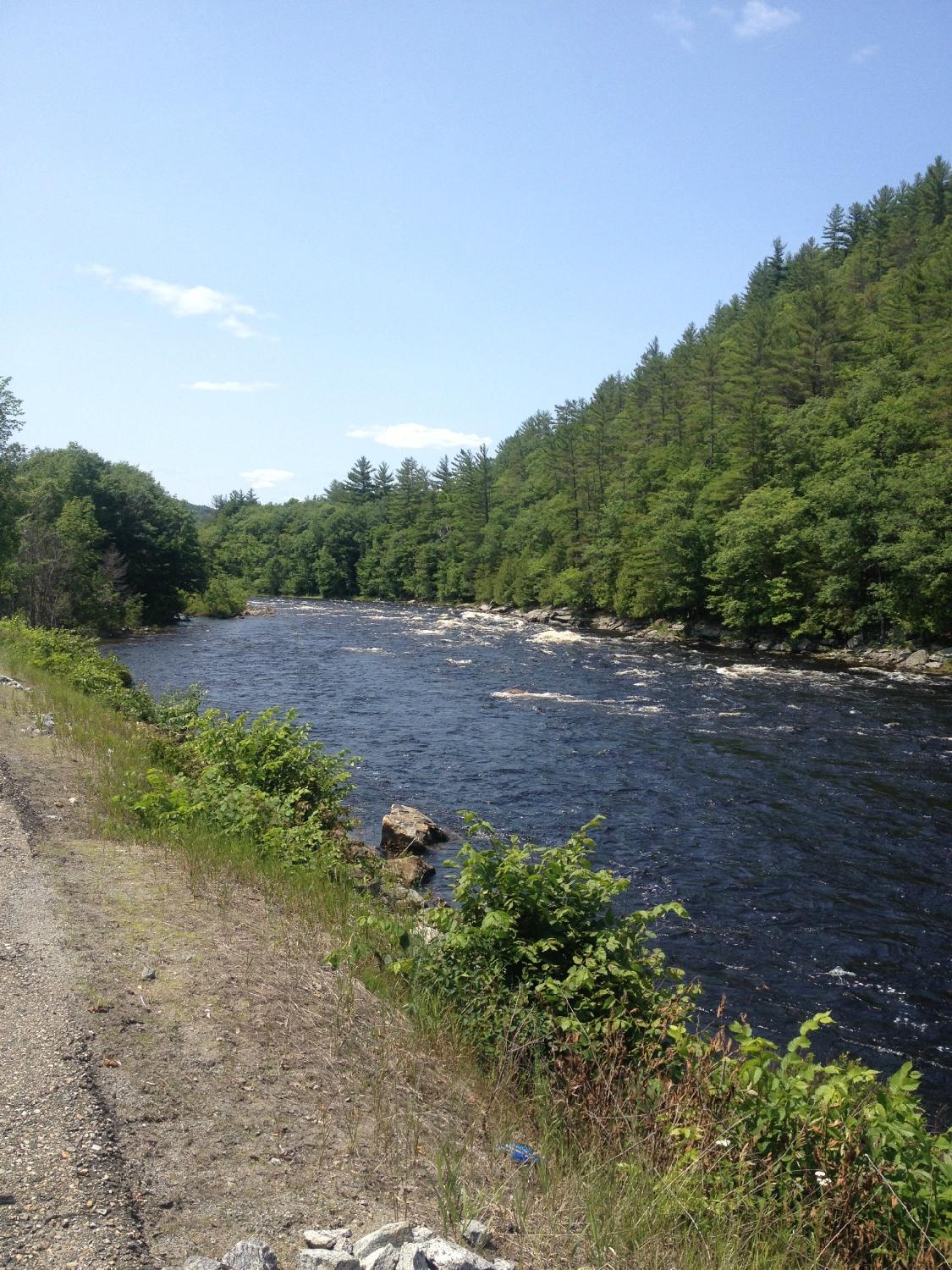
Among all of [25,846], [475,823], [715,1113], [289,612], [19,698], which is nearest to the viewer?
[715,1113]

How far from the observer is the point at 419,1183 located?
410 cm

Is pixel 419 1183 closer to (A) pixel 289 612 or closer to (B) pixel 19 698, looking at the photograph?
(B) pixel 19 698

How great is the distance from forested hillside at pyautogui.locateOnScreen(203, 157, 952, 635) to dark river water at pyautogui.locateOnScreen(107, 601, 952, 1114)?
7.29 metres

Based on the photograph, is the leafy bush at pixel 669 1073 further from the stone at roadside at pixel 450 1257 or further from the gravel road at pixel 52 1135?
the gravel road at pixel 52 1135

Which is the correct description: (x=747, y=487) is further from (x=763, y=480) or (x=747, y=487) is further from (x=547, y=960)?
(x=547, y=960)

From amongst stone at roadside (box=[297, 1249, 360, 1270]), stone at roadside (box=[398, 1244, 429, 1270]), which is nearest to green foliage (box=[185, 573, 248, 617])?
stone at roadside (box=[297, 1249, 360, 1270])

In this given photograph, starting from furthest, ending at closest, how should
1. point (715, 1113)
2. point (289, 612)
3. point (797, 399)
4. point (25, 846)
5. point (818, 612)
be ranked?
point (289, 612)
point (797, 399)
point (818, 612)
point (25, 846)
point (715, 1113)

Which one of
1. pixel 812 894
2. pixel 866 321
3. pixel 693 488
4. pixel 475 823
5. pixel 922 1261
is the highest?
pixel 866 321

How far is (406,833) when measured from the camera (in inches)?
558

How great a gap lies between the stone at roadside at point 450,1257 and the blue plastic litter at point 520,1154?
1.13m

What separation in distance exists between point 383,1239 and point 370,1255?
0.43ft

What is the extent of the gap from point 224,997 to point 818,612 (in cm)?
4412

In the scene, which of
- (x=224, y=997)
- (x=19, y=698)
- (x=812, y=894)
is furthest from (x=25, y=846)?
(x=812, y=894)

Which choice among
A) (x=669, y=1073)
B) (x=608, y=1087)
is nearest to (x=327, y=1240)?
(x=608, y=1087)
